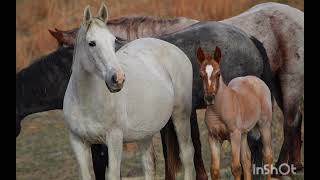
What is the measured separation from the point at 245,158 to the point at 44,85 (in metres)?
1.86

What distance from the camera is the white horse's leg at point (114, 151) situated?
24.2ft

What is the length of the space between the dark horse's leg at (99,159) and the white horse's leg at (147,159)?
334 mm

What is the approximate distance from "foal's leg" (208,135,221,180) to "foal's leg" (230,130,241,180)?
137 mm

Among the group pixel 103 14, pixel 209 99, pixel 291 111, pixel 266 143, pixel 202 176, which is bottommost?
pixel 202 176

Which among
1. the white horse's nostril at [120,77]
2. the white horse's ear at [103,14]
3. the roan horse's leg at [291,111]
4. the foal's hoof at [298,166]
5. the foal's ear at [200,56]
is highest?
the white horse's ear at [103,14]

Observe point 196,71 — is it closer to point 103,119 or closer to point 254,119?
point 254,119

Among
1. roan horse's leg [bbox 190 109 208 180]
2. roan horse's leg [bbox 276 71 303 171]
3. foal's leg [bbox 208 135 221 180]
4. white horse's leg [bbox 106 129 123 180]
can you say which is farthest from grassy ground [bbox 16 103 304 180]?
white horse's leg [bbox 106 129 123 180]

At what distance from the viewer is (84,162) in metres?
7.53

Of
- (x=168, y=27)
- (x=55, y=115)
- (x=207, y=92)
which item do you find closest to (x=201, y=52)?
(x=207, y=92)

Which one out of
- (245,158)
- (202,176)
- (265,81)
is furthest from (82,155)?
(265,81)

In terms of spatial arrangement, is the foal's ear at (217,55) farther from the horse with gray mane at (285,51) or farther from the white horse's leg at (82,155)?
the white horse's leg at (82,155)

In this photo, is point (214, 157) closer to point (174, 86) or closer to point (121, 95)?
point (174, 86)

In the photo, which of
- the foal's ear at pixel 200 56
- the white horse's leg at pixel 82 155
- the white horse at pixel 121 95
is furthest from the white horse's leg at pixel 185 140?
the white horse's leg at pixel 82 155

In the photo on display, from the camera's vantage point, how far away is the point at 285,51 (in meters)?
8.66
